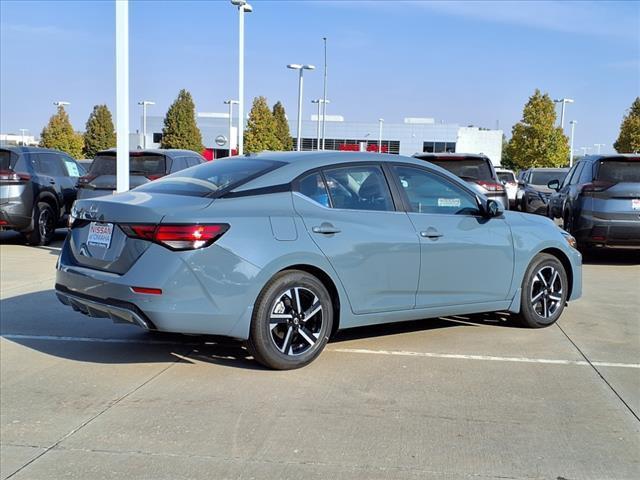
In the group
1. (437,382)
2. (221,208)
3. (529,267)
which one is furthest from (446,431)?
(529,267)

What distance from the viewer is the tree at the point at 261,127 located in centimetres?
5321

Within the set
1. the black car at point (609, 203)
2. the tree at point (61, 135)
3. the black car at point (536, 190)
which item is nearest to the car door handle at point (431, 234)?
the black car at point (609, 203)

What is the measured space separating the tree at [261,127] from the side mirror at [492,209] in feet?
156

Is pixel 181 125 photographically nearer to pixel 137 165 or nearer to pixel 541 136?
pixel 541 136

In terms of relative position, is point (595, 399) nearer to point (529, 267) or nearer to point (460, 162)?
point (529, 267)

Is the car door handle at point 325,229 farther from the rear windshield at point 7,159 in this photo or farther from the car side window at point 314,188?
the rear windshield at point 7,159

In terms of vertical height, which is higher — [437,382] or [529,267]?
[529,267]

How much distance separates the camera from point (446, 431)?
4145 mm

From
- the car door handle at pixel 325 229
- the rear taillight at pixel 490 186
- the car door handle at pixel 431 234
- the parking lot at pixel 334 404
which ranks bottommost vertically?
the parking lot at pixel 334 404

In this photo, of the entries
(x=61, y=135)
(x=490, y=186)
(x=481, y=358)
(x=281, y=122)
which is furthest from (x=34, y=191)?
(x=281, y=122)

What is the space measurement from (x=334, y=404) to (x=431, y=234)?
72.9 inches

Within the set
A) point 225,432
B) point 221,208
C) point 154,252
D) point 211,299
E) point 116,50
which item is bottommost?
point 225,432

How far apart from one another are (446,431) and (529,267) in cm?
280

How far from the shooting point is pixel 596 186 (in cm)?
1077
